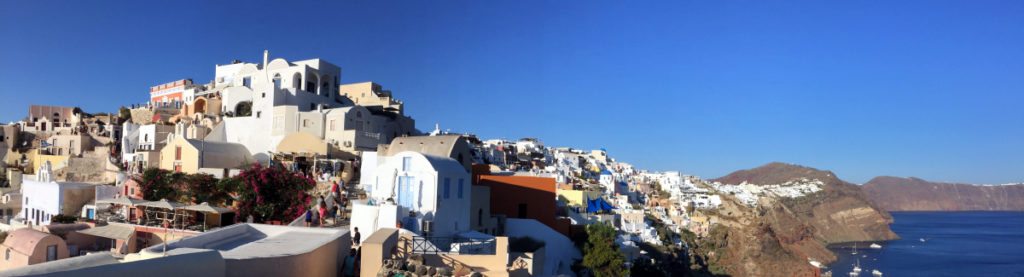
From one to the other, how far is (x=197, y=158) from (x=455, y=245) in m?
19.4

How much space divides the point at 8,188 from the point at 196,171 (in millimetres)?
16842

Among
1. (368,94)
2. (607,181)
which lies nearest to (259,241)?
(368,94)

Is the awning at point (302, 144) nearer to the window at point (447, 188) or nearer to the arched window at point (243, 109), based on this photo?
the arched window at point (243, 109)

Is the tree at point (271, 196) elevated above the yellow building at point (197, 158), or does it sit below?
below

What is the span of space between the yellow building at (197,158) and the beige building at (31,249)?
362 inches

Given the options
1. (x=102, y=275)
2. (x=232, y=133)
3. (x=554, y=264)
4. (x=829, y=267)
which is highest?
(x=232, y=133)

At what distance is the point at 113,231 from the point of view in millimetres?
21422

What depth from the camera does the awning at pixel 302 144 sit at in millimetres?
33219

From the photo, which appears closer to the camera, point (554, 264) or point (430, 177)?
point (430, 177)

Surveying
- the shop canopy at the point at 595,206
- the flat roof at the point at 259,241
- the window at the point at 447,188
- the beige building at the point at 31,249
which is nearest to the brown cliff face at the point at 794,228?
the shop canopy at the point at 595,206

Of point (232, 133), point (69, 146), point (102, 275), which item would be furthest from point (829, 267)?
point (102, 275)

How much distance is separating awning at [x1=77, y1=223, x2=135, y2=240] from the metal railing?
1003cm

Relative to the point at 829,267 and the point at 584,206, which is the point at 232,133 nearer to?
the point at 584,206

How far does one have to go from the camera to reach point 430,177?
20016 mm
